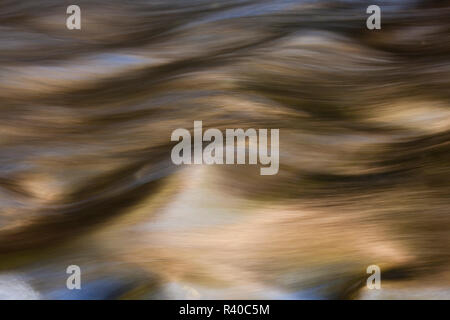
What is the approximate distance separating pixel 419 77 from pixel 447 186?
739 millimetres

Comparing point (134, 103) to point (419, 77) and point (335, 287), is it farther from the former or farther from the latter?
point (335, 287)

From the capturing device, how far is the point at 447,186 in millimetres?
2062

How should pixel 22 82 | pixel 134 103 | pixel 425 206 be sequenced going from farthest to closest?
1. pixel 22 82
2. pixel 134 103
3. pixel 425 206

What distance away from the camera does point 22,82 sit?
2840mm

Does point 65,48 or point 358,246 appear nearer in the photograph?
point 358,246

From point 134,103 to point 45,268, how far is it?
0.87m

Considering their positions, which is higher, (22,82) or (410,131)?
(22,82)

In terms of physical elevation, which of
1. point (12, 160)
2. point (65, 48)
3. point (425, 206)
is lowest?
point (425, 206)
